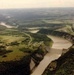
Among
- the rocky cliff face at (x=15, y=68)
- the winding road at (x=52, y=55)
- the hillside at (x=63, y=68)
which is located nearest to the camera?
the hillside at (x=63, y=68)

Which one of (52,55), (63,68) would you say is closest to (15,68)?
(63,68)

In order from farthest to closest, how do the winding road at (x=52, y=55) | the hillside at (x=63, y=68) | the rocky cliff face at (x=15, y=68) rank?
the winding road at (x=52, y=55)
the rocky cliff face at (x=15, y=68)
the hillside at (x=63, y=68)

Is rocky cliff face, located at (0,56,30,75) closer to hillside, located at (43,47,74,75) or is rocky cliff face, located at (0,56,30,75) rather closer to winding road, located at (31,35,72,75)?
winding road, located at (31,35,72,75)

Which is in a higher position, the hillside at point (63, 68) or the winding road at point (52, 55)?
the hillside at point (63, 68)

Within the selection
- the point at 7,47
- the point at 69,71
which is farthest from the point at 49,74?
the point at 7,47

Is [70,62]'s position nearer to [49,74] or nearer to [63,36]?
[49,74]

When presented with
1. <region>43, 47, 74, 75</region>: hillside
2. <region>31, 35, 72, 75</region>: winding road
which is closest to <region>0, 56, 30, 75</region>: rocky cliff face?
<region>31, 35, 72, 75</region>: winding road

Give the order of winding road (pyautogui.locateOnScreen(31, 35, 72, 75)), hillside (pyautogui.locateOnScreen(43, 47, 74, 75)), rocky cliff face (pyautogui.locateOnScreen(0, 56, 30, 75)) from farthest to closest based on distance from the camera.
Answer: winding road (pyautogui.locateOnScreen(31, 35, 72, 75)) → rocky cliff face (pyautogui.locateOnScreen(0, 56, 30, 75)) → hillside (pyautogui.locateOnScreen(43, 47, 74, 75))

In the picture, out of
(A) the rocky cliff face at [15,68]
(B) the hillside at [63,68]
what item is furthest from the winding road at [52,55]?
(B) the hillside at [63,68]

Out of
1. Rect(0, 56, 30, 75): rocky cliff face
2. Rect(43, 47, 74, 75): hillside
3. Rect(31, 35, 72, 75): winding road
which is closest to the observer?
Rect(43, 47, 74, 75): hillside

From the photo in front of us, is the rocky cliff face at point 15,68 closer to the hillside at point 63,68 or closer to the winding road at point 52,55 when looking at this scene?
the winding road at point 52,55

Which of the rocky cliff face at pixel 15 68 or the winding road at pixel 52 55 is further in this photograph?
the winding road at pixel 52 55

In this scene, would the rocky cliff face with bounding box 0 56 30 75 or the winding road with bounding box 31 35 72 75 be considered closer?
the rocky cliff face with bounding box 0 56 30 75
